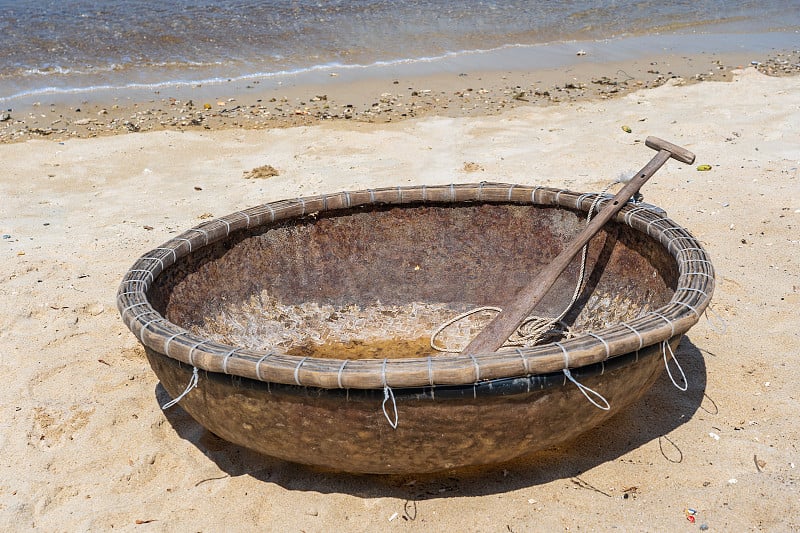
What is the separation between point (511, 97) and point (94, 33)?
6828 millimetres

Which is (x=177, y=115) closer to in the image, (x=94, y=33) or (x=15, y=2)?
(x=94, y=33)

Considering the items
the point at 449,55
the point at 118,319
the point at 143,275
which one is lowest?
the point at 449,55

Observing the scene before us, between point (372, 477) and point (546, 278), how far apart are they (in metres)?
1.08

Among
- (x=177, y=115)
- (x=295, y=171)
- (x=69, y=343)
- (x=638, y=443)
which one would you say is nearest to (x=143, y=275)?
(x=69, y=343)

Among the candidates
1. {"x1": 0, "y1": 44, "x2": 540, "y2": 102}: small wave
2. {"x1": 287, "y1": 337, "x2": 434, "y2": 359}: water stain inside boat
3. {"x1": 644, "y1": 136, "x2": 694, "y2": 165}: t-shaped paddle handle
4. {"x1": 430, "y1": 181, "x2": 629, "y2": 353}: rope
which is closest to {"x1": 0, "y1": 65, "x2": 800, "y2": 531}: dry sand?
{"x1": 430, "y1": 181, "x2": 629, "y2": 353}: rope

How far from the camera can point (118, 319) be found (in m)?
3.97

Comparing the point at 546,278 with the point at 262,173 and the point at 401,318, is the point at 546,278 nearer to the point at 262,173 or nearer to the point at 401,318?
the point at 401,318

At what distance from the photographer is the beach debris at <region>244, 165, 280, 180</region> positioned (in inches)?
237

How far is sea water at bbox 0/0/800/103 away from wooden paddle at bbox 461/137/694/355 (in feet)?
22.1

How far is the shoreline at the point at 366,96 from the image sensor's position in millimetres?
7602

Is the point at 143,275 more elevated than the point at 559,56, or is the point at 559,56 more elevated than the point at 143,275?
the point at 143,275

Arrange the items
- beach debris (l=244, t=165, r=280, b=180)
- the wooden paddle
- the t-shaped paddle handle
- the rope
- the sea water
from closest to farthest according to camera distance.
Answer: the wooden paddle → the t-shaped paddle handle → the rope → beach debris (l=244, t=165, r=280, b=180) → the sea water

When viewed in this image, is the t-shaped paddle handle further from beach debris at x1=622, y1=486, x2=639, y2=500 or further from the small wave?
the small wave

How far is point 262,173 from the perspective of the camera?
604cm
